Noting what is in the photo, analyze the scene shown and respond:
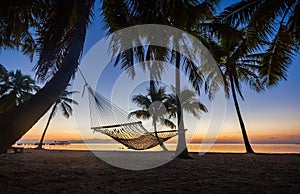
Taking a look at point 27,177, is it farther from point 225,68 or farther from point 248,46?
point 225,68

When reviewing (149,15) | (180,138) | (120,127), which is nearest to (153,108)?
(180,138)

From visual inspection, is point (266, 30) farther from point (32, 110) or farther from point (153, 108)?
point (153, 108)

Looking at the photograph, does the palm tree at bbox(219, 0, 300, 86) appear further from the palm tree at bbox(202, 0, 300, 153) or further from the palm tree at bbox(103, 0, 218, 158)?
the palm tree at bbox(103, 0, 218, 158)

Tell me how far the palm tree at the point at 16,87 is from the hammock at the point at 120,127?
35.5 ft

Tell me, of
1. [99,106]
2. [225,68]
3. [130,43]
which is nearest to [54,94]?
[99,106]

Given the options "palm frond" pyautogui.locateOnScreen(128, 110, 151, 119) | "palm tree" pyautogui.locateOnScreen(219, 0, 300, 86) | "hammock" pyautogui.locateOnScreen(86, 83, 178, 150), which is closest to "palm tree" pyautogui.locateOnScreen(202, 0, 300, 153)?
"palm tree" pyautogui.locateOnScreen(219, 0, 300, 86)

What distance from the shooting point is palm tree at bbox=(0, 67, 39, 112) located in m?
14.4

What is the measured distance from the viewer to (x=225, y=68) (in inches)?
348

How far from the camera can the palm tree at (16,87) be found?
568 inches

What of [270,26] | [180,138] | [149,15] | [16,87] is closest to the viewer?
[149,15]

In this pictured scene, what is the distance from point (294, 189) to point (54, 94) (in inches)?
103

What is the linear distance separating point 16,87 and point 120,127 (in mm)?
12571

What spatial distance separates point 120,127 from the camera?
5066mm

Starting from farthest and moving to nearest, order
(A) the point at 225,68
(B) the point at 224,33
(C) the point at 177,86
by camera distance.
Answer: (A) the point at 225,68
(C) the point at 177,86
(B) the point at 224,33
